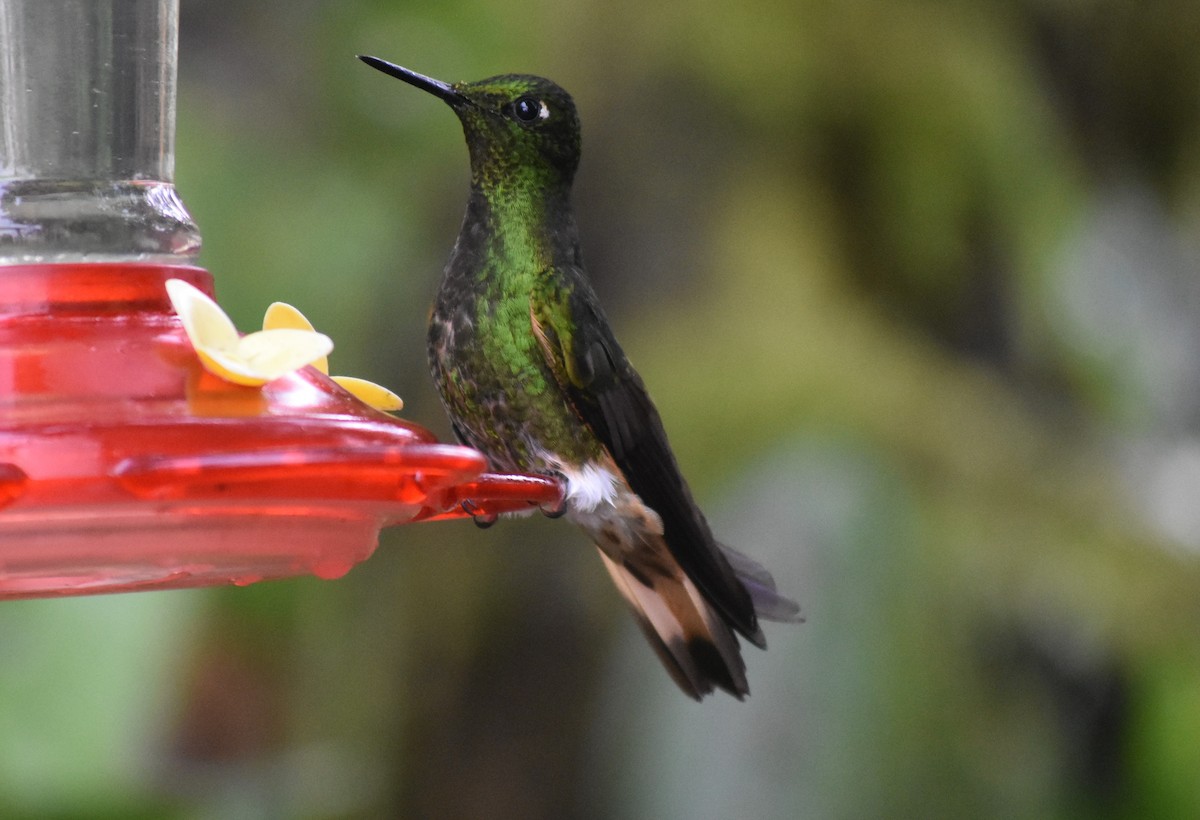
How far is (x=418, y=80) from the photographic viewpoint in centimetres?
185

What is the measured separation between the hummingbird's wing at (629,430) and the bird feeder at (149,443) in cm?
52

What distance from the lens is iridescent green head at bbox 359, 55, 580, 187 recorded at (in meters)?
2.32

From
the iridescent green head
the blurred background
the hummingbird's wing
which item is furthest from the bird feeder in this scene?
the blurred background

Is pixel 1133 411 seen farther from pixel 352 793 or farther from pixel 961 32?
pixel 352 793

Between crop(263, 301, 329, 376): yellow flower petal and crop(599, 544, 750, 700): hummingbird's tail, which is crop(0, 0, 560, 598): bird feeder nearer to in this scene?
crop(263, 301, 329, 376): yellow flower petal

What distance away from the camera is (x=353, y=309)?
12.0 feet

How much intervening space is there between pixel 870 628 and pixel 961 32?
5.86 feet

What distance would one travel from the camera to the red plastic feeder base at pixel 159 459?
1165mm

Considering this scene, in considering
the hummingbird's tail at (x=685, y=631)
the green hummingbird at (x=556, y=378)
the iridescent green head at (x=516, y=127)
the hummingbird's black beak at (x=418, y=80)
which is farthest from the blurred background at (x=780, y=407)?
the hummingbird's black beak at (x=418, y=80)

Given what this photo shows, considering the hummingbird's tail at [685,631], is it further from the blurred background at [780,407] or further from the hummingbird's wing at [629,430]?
the blurred background at [780,407]

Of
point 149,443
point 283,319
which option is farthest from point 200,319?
point 283,319

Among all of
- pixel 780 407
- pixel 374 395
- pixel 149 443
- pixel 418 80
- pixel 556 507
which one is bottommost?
pixel 780 407

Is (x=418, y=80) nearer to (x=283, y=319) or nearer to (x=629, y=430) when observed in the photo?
(x=283, y=319)

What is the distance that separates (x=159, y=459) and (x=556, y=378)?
1170 mm
